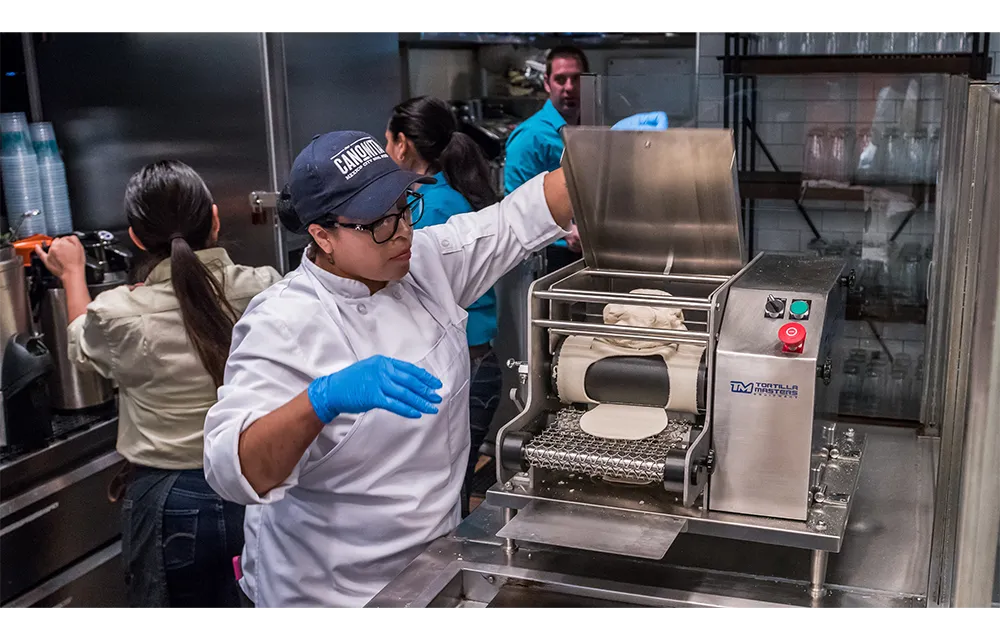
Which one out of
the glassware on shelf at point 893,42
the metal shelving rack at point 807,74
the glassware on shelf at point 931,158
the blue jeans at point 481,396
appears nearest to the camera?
the glassware on shelf at point 931,158

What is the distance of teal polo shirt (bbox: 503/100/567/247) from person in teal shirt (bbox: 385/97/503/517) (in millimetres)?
357

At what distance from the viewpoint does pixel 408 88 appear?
176 inches

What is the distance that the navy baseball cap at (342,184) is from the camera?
5.13ft

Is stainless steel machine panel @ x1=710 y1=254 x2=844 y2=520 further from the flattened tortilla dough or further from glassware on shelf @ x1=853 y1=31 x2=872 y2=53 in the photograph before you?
glassware on shelf @ x1=853 y1=31 x2=872 y2=53

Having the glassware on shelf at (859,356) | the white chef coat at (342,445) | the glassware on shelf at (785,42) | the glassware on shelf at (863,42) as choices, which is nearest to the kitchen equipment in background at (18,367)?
the white chef coat at (342,445)

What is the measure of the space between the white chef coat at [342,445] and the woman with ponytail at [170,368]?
21.7 inches

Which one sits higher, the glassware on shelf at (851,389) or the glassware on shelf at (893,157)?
the glassware on shelf at (893,157)

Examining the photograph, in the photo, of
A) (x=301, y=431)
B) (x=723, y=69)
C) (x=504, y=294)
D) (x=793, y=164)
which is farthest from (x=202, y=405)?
(x=723, y=69)

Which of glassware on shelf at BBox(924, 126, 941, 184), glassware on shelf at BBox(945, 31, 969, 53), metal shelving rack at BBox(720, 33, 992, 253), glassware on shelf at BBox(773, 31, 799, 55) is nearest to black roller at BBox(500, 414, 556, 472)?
metal shelving rack at BBox(720, 33, 992, 253)

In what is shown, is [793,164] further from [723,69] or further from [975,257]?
[975,257]

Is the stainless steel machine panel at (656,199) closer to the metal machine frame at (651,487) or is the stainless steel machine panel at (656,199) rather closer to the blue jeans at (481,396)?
the metal machine frame at (651,487)

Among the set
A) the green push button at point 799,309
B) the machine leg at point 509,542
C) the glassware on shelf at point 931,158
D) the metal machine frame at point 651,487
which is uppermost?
the glassware on shelf at point 931,158

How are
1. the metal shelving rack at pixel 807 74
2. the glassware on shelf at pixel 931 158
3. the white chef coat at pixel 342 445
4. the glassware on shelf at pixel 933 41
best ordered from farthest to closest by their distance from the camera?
the glassware on shelf at pixel 933 41 → the metal shelving rack at pixel 807 74 → the glassware on shelf at pixel 931 158 → the white chef coat at pixel 342 445

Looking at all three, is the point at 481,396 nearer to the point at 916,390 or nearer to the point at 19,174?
the point at 916,390
